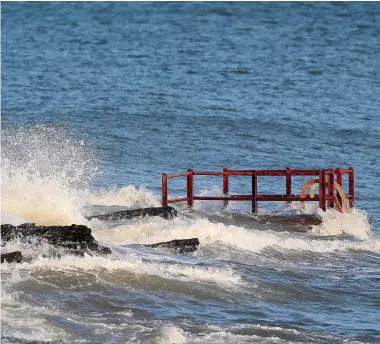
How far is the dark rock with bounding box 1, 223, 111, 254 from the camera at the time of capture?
1753 centimetres

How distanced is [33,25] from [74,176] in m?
58.5

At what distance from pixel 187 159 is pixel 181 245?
1584 cm

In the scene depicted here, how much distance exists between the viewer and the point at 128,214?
898 inches

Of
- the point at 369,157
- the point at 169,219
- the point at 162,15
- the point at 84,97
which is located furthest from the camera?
the point at 162,15

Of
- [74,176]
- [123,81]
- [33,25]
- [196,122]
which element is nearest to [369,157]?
[196,122]

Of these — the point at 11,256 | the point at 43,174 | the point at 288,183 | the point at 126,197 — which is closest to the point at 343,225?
the point at 288,183

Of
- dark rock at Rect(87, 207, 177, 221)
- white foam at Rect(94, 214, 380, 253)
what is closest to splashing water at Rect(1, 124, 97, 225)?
dark rock at Rect(87, 207, 177, 221)

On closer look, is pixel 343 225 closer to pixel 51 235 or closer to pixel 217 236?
pixel 217 236

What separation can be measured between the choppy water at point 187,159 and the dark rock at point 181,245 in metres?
0.26

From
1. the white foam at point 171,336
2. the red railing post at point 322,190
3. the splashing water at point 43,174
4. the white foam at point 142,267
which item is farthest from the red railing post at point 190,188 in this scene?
the white foam at point 171,336

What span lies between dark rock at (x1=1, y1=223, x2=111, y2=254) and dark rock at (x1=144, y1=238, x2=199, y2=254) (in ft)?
7.52

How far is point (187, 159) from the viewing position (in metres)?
35.8

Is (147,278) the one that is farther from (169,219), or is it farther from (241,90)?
(241,90)

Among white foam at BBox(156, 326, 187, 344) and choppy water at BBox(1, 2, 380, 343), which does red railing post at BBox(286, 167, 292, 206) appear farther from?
white foam at BBox(156, 326, 187, 344)
